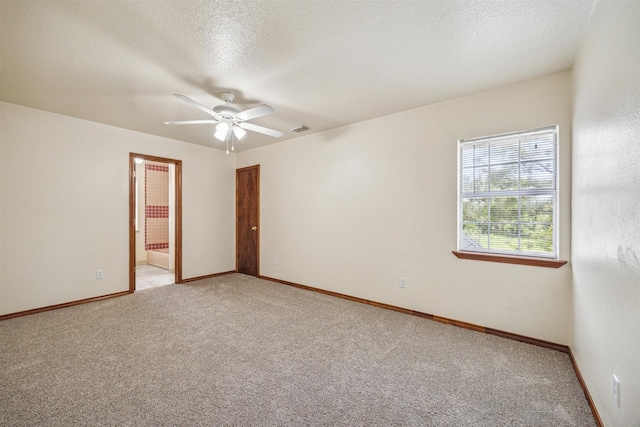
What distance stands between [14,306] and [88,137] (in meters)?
2.29

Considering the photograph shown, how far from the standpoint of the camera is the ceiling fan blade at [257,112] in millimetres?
2546

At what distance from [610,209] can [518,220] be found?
1313 mm

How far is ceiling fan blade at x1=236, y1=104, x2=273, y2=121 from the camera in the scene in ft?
8.35

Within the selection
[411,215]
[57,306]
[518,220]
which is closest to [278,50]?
[411,215]

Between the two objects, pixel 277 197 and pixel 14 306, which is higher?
pixel 277 197

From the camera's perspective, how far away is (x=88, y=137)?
147 inches

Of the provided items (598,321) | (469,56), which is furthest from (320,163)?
(598,321)

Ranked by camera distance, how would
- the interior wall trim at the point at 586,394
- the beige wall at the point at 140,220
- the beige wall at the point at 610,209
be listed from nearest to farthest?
the beige wall at the point at 610,209 < the interior wall trim at the point at 586,394 < the beige wall at the point at 140,220

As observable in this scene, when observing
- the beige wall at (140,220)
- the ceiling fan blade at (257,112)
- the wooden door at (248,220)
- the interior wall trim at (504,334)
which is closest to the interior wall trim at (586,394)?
the interior wall trim at (504,334)

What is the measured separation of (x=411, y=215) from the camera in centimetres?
330

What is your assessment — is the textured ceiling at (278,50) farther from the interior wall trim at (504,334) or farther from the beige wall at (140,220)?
the beige wall at (140,220)

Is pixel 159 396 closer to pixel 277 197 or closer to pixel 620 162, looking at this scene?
pixel 620 162

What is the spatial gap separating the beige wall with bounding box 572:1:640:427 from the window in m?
0.48

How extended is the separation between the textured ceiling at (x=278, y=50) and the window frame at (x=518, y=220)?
1.70 ft
